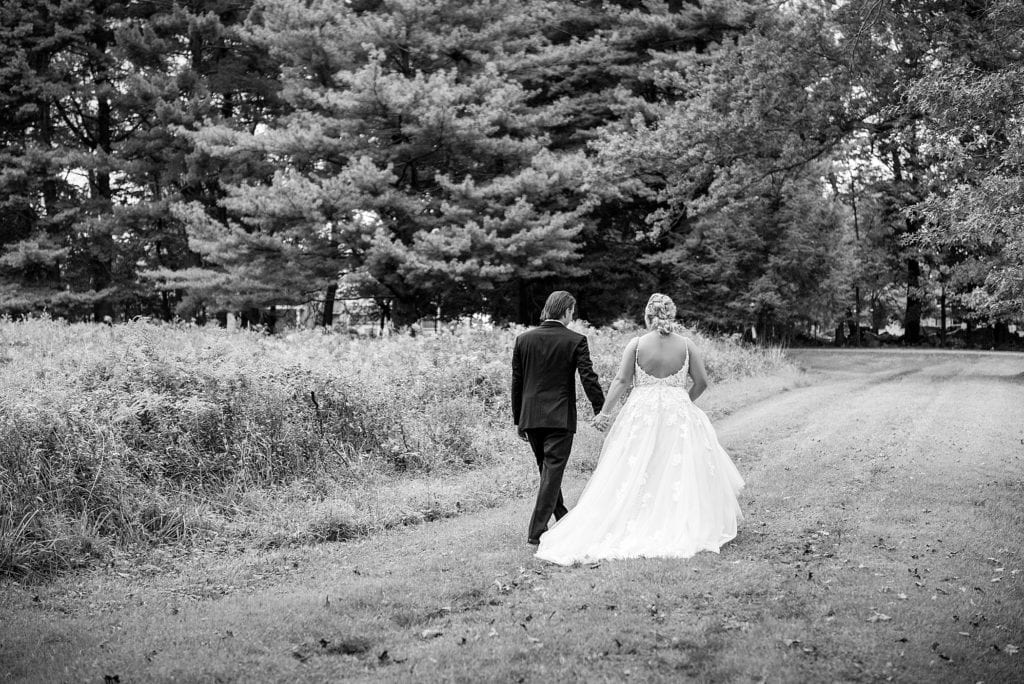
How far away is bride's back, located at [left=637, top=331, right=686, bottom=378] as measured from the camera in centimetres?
690

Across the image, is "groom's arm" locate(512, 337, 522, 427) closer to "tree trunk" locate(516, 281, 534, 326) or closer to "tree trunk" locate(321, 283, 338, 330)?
"tree trunk" locate(321, 283, 338, 330)

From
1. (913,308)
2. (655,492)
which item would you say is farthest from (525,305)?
(913,308)

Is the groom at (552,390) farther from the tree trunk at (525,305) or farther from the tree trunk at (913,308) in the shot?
the tree trunk at (913,308)

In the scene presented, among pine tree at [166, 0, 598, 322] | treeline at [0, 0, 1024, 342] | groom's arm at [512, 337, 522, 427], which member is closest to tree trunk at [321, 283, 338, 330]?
treeline at [0, 0, 1024, 342]

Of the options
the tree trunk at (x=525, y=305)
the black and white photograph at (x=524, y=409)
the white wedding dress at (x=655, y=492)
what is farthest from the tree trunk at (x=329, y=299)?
the white wedding dress at (x=655, y=492)

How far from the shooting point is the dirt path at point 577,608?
439 centimetres

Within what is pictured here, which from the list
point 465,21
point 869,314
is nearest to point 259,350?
point 465,21

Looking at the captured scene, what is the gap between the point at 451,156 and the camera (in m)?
25.5

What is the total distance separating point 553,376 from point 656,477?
1.17 m

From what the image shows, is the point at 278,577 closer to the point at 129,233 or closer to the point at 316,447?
the point at 316,447

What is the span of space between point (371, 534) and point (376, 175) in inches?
638

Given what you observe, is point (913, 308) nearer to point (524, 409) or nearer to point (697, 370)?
point (697, 370)

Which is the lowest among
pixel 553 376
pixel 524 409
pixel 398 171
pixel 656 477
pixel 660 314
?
pixel 656 477

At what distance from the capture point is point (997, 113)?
8.54 metres
